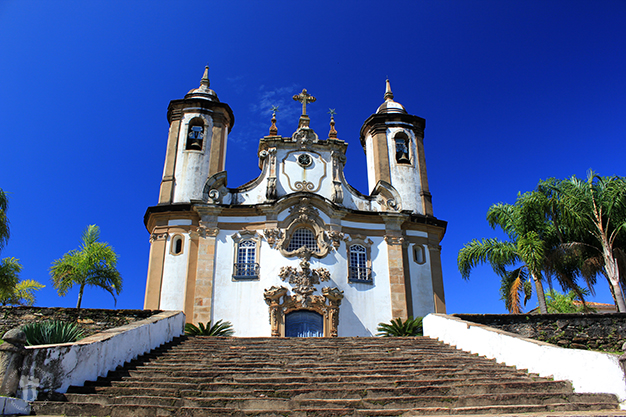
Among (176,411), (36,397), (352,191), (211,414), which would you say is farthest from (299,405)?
(352,191)

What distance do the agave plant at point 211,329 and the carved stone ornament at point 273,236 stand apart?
3.51 m

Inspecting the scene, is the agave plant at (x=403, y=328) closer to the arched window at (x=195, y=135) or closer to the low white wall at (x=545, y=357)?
the low white wall at (x=545, y=357)

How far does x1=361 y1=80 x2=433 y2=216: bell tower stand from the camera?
22156mm

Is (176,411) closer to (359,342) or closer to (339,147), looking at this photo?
(359,342)

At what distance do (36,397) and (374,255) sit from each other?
46.3 ft

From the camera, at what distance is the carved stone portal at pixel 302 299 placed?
17.3 metres

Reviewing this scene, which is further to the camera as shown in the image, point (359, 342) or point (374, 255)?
point (374, 255)

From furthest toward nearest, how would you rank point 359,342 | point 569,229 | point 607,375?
1. point 569,229
2. point 359,342
3. point 607,375

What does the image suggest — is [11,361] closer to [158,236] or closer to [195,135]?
[158,236]

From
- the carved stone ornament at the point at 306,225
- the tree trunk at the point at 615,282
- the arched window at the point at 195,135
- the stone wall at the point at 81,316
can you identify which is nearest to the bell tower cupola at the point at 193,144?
the arched window at the point at 195,135

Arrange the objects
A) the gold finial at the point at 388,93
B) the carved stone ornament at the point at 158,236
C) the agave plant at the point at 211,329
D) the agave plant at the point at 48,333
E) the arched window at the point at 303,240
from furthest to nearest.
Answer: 1. the gold finial at the point at 388,93
2. the carved stone ornament at the point at 158,236
3. the arched window at the point at 303,240
4. the agave plant at the point at 211,329
5. the agave plant at the point at 48,333

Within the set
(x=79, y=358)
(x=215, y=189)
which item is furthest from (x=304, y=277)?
(x=79, y=358)

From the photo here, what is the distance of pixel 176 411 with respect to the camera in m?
6.57

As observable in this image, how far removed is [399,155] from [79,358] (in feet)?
59.9
